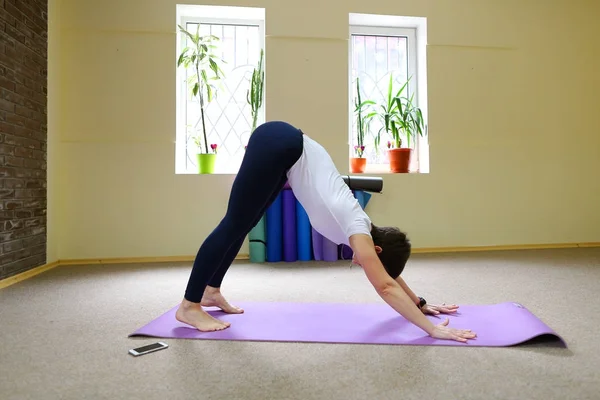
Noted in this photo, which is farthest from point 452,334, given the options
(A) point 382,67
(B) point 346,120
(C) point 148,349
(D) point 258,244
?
(A) point 382,67

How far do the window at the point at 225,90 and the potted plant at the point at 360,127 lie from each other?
0.89m

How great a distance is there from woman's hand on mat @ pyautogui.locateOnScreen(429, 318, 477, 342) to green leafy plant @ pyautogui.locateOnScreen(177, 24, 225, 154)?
8.60 feet

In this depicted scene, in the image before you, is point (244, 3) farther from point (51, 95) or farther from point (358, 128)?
point (51, 95)

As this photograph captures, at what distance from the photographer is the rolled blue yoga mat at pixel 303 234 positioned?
3.33 m

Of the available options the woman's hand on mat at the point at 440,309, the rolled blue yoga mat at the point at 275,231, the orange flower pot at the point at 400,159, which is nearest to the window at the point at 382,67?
the orange flower pot at the point at 400,159

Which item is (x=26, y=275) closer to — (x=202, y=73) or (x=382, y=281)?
(x=202, y=73)

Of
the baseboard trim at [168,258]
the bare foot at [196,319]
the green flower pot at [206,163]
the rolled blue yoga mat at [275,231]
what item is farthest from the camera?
the green flower pot at [206,163]

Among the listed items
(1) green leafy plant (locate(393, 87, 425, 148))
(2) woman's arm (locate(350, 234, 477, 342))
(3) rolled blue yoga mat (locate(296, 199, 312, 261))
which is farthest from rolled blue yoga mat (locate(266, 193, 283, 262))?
(2) woman's arm (locate(350, 234, 477, 342))

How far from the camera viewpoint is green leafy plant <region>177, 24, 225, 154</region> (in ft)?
11.5

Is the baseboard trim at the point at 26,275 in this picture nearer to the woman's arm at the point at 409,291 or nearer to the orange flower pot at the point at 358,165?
the woman's arm at the point at 409,291

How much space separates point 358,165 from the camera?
3871 millimetres

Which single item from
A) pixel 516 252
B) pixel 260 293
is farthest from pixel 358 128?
pixel 260 293

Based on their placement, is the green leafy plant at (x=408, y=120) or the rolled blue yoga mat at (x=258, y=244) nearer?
the rolled blue yoga mat at (x=258, y=244)

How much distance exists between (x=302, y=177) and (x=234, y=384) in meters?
0.75
